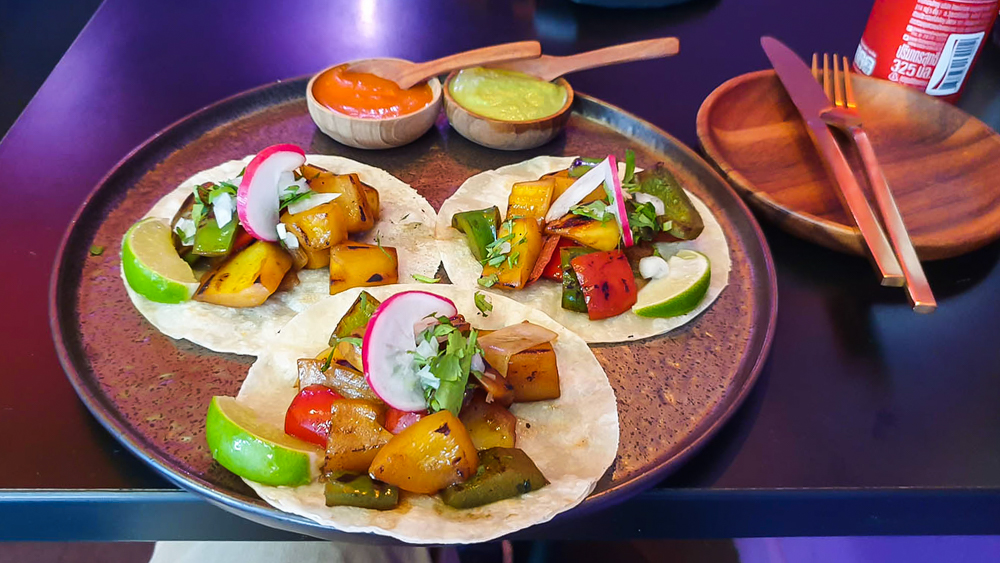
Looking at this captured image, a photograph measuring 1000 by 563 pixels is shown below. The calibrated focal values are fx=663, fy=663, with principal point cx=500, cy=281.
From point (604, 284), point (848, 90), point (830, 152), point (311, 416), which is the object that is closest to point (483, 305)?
point (604, 284)

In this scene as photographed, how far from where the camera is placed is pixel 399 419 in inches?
59.8

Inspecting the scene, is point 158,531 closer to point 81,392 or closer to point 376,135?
point 81,392

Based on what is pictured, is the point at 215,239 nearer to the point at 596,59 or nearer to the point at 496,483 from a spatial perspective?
the point at 496,483

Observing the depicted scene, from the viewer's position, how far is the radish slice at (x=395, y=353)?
147 cm

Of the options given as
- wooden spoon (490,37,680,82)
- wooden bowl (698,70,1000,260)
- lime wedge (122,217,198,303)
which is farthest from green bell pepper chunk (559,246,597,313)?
lime wedge (122,217,198,303)

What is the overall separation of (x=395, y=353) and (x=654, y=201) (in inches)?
39.7

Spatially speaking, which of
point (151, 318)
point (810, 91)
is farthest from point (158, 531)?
point (810, 91)

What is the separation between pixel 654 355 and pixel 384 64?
151cm

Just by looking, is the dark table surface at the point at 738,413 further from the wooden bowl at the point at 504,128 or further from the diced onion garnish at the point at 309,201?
the diced onion garnish at the point at 309,201

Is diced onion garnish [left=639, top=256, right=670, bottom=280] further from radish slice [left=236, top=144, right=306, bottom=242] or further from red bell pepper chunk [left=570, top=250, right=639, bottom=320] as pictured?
radish slice [left=236, top=144, right=306, bottom=242]

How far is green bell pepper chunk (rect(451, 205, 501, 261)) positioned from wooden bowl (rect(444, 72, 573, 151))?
1.39 ft

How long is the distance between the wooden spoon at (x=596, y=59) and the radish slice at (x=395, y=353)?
132 centimetres

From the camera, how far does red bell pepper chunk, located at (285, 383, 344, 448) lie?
152 cm

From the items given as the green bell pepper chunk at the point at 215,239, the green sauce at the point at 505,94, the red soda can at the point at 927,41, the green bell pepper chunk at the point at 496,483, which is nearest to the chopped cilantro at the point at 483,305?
the green bell pepper chunk at the point at 496,483
